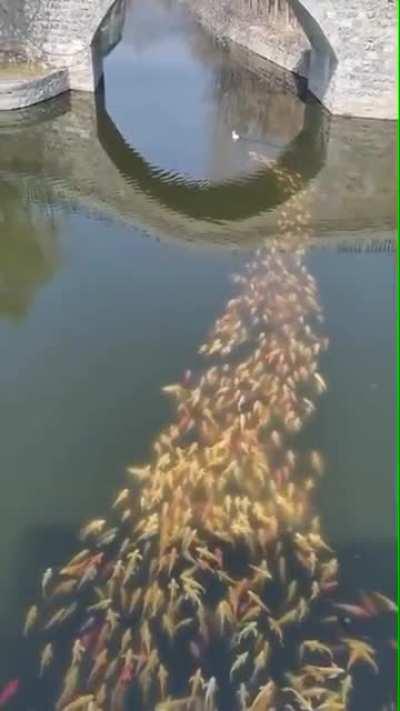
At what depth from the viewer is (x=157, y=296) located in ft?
40.0

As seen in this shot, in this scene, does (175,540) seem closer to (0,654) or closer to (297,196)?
(0,654)

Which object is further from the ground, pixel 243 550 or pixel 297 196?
pixel 297 196

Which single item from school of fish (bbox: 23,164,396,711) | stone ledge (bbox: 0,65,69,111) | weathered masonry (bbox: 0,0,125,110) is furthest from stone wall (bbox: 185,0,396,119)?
school of fish (bbox: 23,164,396,711)

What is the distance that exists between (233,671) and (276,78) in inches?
941

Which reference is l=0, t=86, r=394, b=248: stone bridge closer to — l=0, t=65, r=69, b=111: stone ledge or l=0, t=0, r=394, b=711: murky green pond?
l=0, t=0, r=394, b=711: murky green pond

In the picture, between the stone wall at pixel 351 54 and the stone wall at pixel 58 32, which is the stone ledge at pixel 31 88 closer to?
the stone wall at pixel 58 32

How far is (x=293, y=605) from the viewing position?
6.76 metres

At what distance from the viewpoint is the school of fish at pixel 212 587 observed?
604cm

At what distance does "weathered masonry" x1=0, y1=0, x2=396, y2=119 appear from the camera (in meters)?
18.8

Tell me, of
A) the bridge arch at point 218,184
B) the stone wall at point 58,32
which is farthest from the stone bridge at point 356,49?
the stone wall at point 58,32

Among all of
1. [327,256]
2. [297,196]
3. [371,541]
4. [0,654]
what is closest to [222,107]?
[297,196]

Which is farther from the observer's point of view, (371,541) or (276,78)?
(276,78)

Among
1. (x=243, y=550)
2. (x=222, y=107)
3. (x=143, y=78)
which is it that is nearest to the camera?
(x=243, y=550)

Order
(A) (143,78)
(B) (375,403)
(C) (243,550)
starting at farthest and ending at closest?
(A) (143,78) < (B) (375,403) < (C) (243,550)
